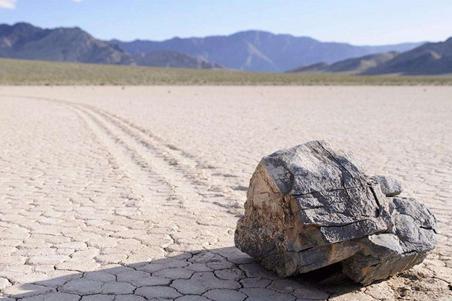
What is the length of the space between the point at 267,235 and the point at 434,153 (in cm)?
767

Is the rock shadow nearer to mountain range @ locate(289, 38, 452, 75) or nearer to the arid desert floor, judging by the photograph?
the arid desert floor

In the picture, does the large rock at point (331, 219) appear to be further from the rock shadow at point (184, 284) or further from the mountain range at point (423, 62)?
the mountain range at point (423, 62)

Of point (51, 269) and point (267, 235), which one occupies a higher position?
point (267, 235)

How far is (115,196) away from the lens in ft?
22.1

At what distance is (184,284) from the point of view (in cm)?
398

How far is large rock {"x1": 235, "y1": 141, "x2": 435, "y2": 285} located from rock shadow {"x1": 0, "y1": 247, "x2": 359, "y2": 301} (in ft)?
0.52

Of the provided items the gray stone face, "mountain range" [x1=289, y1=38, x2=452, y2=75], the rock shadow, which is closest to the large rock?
the gray stone face

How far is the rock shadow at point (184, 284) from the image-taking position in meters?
3.77

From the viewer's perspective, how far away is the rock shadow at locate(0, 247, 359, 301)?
3770mm

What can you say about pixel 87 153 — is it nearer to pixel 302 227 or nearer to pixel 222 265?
pixel 222 265

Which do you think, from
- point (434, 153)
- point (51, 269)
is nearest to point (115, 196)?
point (51, 269)

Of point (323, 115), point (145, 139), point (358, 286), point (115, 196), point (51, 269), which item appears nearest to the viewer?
point (358, 286)

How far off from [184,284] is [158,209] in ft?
7.03

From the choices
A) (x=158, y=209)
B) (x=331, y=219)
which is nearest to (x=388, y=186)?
(x=331, y=219)
